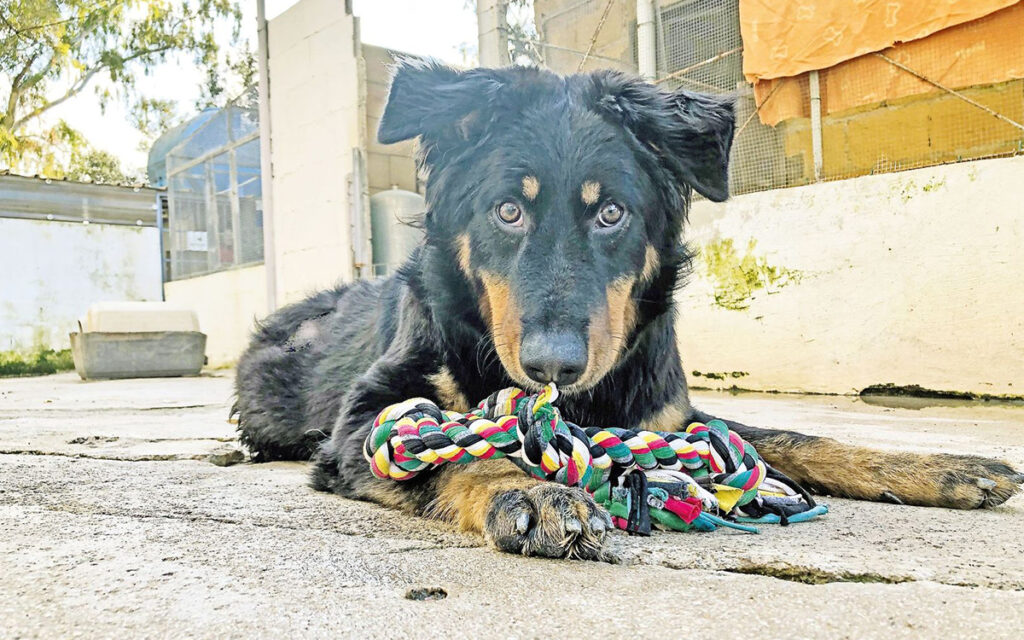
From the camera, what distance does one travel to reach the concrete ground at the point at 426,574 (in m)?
1.23

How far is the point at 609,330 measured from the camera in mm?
2188

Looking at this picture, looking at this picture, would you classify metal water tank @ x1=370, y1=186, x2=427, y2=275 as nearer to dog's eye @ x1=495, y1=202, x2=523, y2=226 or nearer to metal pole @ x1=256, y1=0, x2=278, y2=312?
metal pole @ x1=256, y1=0, x2=278, y2=312

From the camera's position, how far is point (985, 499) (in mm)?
2311

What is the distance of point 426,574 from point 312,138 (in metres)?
11.4

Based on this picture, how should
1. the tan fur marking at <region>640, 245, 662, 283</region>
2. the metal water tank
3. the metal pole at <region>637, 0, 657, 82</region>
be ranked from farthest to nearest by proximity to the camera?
the metal water tank → the metal pole at <region>637, 0, 657, 82</region> → the tan fur marking at <region>640, 245, 662, 283</region>

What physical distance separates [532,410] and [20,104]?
21.9m

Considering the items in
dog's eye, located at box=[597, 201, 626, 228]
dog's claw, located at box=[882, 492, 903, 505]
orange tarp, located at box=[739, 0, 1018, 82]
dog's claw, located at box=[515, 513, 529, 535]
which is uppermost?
orange tarp, located at box=[739, 0, 1018, 82]

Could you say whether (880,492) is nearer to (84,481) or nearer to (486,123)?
(486,123)

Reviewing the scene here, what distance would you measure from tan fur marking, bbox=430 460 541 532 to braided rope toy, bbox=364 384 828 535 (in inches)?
1.7

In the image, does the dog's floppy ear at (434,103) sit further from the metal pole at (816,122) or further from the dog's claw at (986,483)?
the metal pole at (816,122)

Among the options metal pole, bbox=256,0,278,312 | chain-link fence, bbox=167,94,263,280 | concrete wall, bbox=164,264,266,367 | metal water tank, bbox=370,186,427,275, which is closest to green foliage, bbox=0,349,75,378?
concrete wall, bbox=164,264,266,367

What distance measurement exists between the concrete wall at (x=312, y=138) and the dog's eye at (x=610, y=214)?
929 centimetres

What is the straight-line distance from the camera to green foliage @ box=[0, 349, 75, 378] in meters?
15.2

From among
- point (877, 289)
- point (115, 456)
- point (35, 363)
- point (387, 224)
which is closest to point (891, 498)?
point (115, 456)
